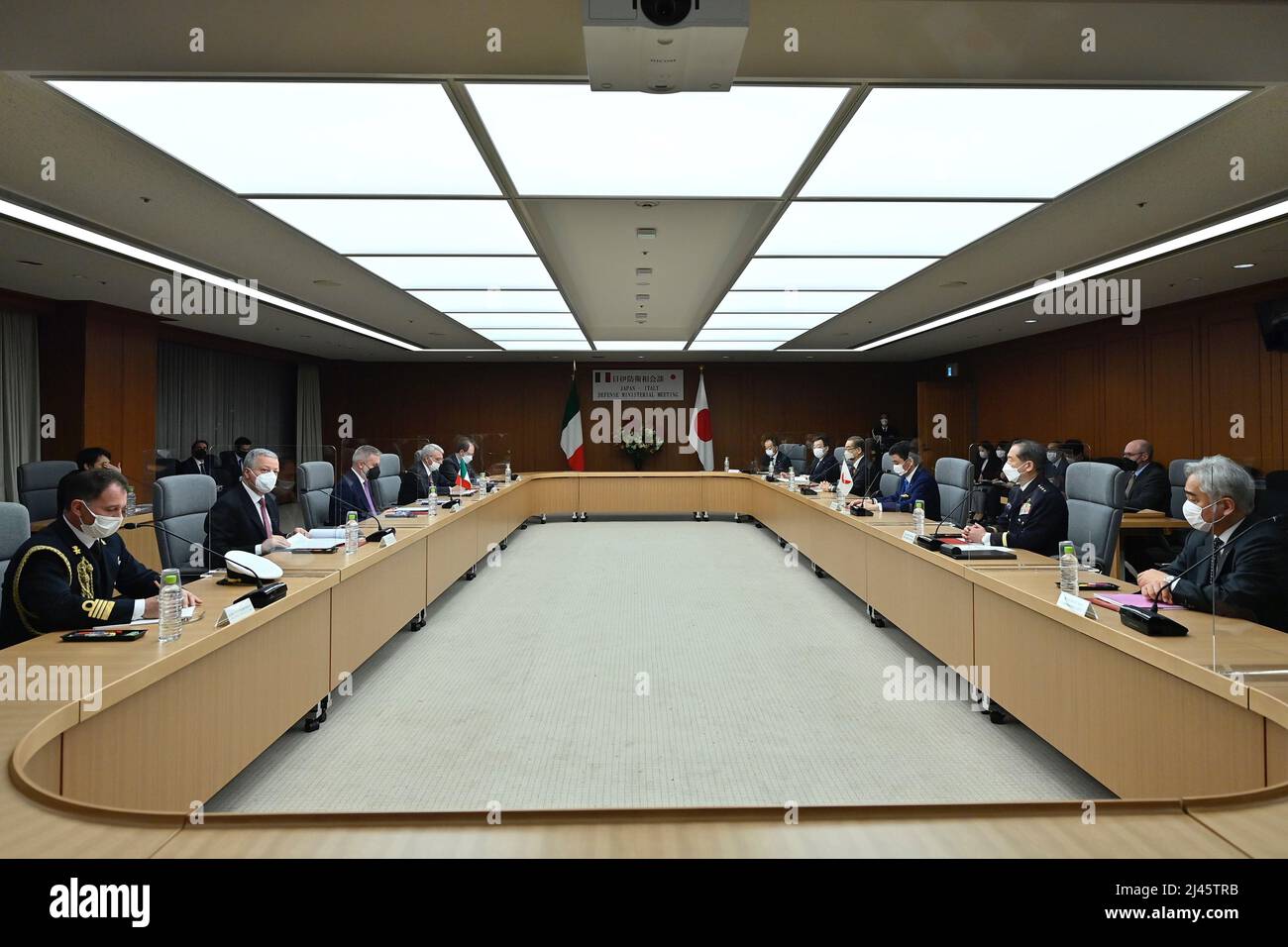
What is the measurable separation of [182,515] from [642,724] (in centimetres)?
271

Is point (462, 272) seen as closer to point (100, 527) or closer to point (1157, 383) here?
point (100, 527)

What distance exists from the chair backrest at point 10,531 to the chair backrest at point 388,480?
3.84 meters

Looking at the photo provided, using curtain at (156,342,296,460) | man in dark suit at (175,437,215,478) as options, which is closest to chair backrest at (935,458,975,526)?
man in dark suit at (175,437,215,478)

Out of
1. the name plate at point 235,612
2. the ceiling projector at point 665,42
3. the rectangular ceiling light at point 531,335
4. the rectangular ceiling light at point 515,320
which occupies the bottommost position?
the name plate at point 235,612

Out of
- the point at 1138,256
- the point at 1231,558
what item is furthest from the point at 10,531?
the point at 1138,256

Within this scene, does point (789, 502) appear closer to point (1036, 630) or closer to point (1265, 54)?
point (1036, 630)

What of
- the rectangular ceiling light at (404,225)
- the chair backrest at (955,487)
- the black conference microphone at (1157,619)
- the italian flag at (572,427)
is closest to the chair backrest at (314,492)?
the rectangular ceiling light at (404,225)

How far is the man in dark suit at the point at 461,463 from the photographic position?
8.55 metres

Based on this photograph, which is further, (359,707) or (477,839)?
(359,707)

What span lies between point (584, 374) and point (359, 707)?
1081 centimetres

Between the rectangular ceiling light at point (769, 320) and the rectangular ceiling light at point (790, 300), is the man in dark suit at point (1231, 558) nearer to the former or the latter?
the rectangular ceiling light at point (790, 300)

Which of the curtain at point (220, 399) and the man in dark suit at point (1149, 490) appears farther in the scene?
the curtain at point (220, 399)
